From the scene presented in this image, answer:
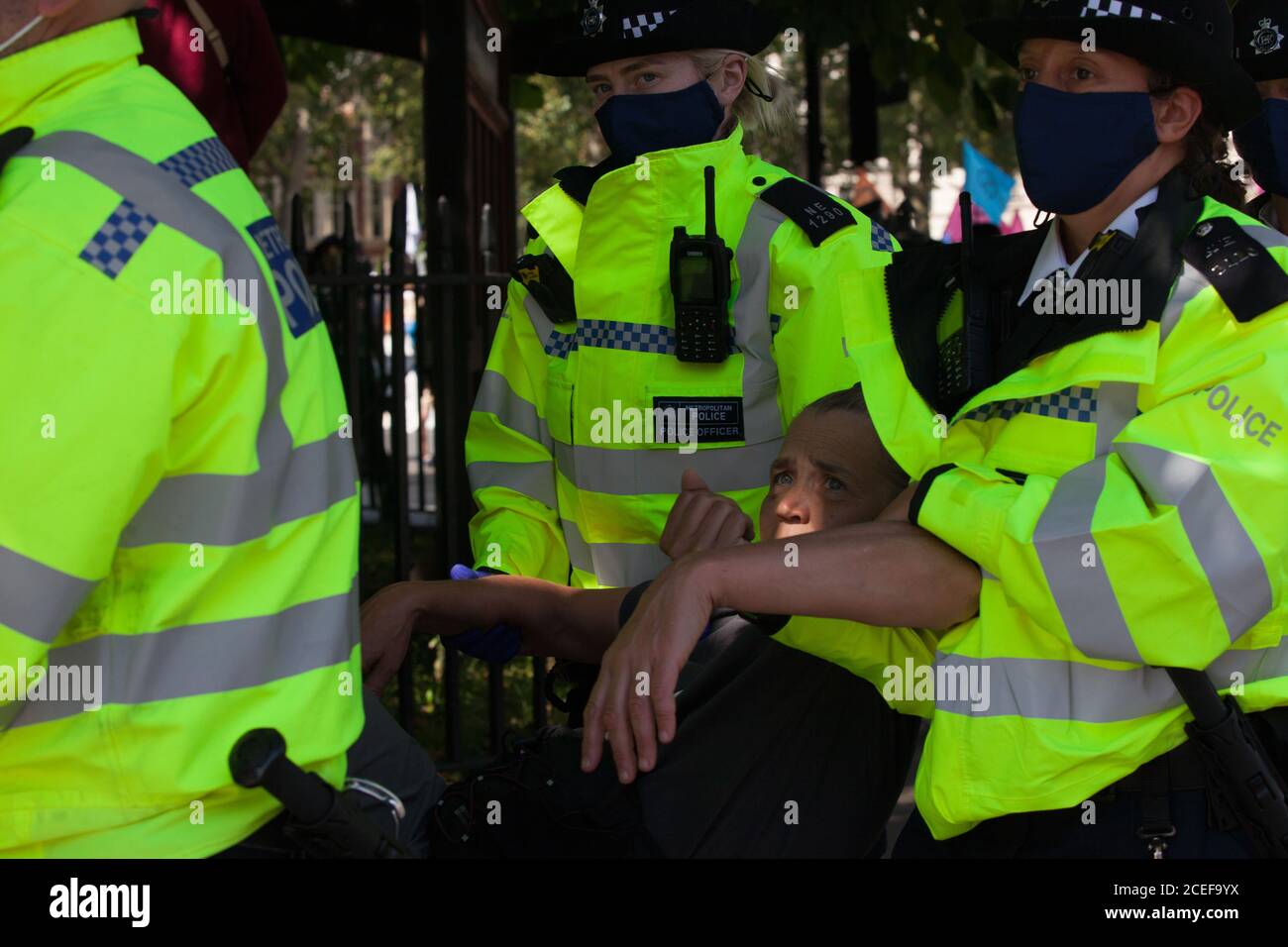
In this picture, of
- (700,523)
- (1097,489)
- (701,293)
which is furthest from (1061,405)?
(701,293)

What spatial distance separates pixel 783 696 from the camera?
2439 mm

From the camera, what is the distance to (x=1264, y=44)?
148 inches

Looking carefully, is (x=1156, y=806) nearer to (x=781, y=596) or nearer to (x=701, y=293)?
(x=781, y=596)

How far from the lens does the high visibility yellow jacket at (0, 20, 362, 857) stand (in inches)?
64.1

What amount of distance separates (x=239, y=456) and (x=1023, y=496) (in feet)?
3.40

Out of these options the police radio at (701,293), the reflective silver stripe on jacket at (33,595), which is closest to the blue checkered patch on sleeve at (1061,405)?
the police radio at (701,293)

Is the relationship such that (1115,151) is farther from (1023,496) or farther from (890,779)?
(890,779)

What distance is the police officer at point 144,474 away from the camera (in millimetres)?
1629

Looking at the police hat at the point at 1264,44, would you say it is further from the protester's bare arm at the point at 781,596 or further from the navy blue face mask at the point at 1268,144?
the protester's bare arm at the point at 781,596

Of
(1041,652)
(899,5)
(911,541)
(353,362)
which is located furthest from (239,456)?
(899,5)

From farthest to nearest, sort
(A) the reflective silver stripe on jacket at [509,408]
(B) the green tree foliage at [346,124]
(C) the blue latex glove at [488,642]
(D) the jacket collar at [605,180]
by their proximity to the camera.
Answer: (B) the green tree foliage at [346,124], (A) the reflective silver stripe on jacket at [509,408], (D) the jacket collar at [605,180], (C) the blue latex glove at [488,642]

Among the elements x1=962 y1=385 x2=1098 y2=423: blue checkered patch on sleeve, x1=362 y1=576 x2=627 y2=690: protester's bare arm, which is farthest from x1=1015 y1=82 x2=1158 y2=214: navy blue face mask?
x1=362 y1=576 x2=627 y2=690: protester's bare arm

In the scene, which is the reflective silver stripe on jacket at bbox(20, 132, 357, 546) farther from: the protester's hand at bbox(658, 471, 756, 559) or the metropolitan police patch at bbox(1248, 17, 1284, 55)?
the metropolitan police patch at bbox(1248, 17, 1284, 55)
